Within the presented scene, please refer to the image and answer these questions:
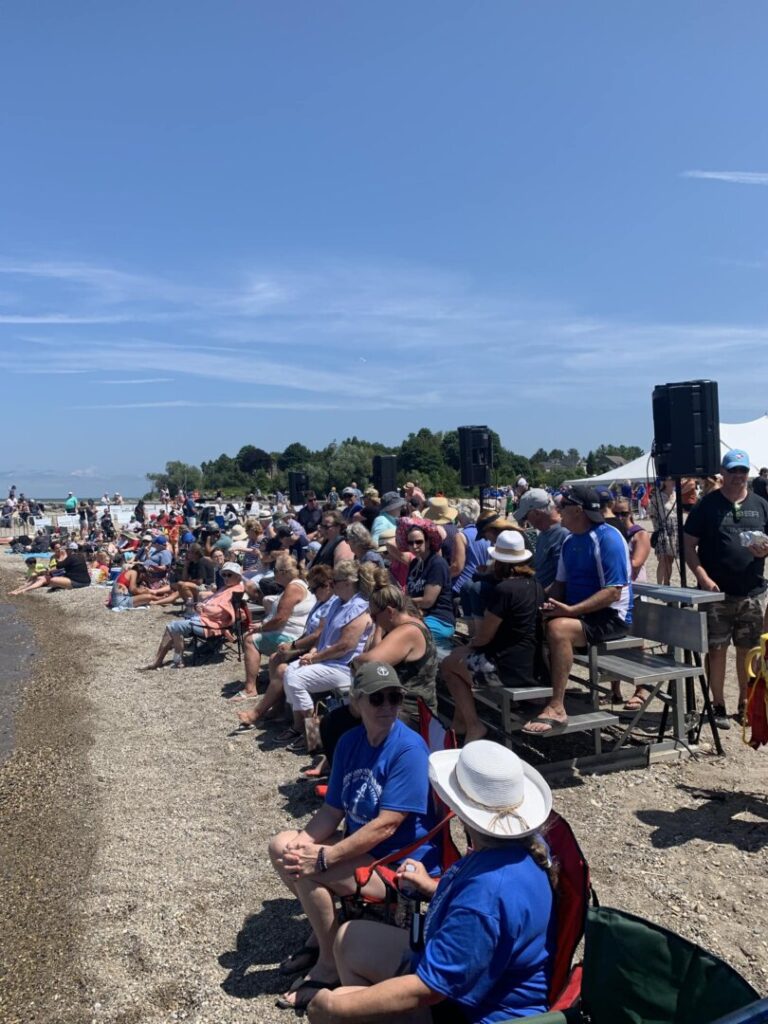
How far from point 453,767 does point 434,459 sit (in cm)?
4782

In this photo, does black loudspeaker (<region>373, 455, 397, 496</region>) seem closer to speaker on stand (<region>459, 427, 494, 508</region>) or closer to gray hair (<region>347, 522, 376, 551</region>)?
speaker on stand (<region>459, 427, 494, 508</region>)

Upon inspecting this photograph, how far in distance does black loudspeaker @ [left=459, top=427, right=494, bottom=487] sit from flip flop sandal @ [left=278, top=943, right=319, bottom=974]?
901 cm

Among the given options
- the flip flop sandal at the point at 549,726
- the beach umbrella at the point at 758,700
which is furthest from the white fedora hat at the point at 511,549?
the beach umbrella at the point at 758,700

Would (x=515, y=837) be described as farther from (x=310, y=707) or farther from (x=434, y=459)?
(x=434, y=459)

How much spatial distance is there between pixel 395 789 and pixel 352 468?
146 feet

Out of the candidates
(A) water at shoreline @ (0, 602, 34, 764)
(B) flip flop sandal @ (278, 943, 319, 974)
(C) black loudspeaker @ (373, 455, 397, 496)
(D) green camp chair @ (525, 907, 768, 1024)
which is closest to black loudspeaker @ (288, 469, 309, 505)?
(C) black loudspeaker @ (373, 455, 397, 496)

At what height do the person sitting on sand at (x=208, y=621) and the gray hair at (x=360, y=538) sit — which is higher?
the gray hair at (x=360, y=538)

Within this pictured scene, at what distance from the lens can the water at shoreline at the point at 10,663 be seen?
8500mm

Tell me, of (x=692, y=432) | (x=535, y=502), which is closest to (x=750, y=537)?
(x=692, y=432)

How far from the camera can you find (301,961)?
3543 mm

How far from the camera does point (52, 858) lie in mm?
4840

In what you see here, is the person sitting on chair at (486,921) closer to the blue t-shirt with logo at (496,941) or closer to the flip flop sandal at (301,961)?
the blue t-shirt with logo at (496,941)

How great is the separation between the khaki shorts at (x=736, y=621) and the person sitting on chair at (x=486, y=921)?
4001mm

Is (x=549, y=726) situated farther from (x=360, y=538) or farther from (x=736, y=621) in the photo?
(x=360, y=538)
